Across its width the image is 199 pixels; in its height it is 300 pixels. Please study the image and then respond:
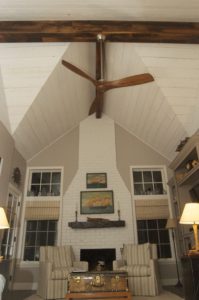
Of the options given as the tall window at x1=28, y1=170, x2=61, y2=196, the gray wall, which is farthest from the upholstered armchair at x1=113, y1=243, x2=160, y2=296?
the gray wall

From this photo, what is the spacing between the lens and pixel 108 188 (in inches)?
246

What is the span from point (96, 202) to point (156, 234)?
1.67 meters

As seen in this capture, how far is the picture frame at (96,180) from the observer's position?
6.24 meters

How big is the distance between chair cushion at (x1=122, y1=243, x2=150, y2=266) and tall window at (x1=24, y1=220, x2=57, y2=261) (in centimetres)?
187

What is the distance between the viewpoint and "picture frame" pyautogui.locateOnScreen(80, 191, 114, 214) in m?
6.00

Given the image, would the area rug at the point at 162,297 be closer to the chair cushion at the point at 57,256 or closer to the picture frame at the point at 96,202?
the chair cushion at the point at 57,256

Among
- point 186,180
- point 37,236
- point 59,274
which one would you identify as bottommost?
point 59,274

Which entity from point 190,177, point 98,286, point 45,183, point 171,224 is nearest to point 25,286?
point 45,183

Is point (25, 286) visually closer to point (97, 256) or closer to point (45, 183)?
point (97, 256)

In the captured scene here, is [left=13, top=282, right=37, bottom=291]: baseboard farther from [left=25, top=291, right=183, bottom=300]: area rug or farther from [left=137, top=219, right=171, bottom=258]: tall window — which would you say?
[left=137, top=219, right=171, bottom=258]: tall window

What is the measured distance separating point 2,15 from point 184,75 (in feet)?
10.4

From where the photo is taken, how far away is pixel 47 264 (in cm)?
446

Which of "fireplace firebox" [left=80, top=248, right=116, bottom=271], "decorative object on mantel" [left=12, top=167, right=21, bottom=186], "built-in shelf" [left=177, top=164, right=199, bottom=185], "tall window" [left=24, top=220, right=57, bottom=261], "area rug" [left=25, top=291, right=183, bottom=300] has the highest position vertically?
"decorative object on mantel" [left=12, top=167, right=21, bottom=186]

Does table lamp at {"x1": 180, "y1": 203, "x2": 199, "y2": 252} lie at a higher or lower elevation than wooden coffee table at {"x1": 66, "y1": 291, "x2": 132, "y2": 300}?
higher
